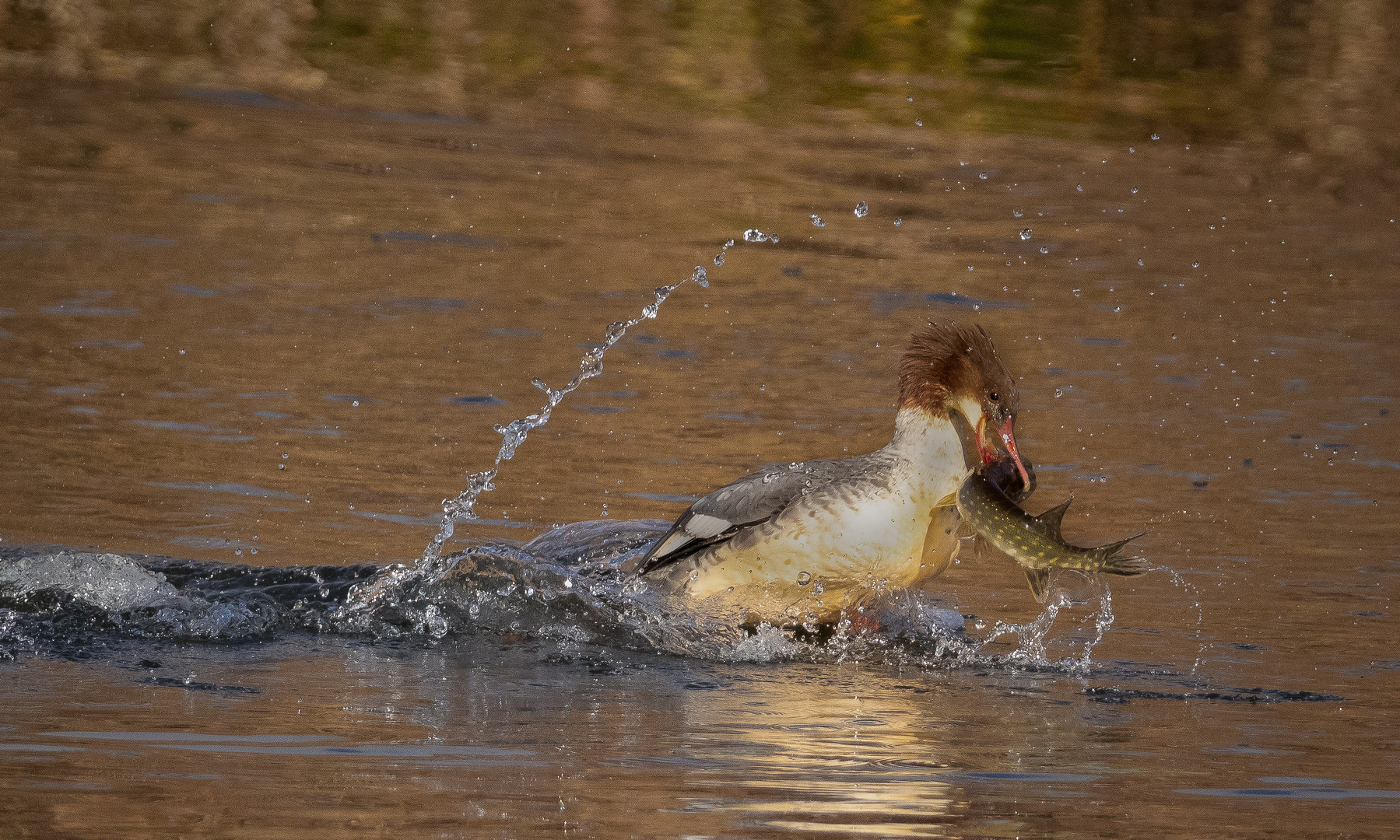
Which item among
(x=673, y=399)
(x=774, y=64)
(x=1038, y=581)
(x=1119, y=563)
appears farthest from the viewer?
(x=774, y=64)

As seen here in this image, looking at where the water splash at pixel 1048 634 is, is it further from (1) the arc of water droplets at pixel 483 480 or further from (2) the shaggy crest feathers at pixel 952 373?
(1) the arc of water droplets at pixel 483 480

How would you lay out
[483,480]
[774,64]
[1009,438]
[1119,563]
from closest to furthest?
[1119,563] → [1009,438] → [483,480] → [774,64]

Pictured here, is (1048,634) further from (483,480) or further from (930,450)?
(483,480)

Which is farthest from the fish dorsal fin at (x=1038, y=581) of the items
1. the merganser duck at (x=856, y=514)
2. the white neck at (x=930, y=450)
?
the white neck at (x=930, y=450)

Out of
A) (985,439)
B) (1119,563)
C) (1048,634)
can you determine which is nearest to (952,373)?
(985,439)

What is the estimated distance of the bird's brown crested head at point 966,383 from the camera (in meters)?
6.23

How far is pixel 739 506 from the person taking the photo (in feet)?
20.6

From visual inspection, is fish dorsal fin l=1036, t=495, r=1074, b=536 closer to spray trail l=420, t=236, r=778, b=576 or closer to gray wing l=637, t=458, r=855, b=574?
gray wing l=637, t=458, r=855, b=574

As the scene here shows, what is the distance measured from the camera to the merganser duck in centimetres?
605

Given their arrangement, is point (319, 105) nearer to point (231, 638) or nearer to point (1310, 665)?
point (231, 638)

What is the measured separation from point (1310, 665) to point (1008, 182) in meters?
9.05

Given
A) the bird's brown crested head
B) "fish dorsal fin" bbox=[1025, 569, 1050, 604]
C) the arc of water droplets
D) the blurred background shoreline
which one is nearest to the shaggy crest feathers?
the bird's brown crested head

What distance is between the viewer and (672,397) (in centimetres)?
919

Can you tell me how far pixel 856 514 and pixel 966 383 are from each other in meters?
0.63
